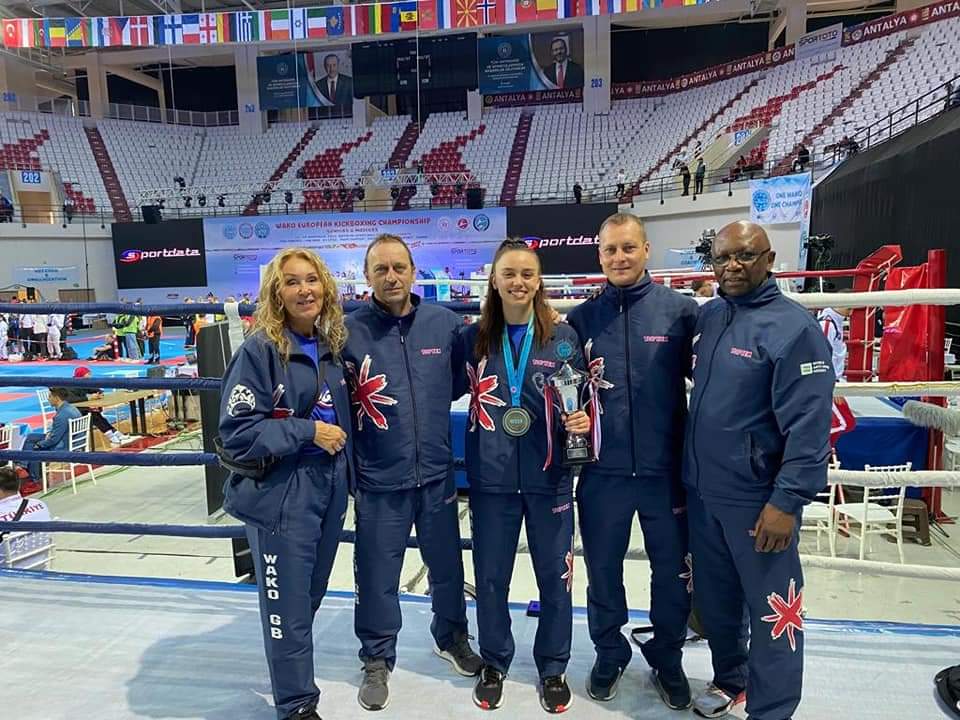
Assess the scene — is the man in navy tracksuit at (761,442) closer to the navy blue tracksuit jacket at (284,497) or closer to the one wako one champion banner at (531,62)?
the navy blue tracksuit jacket at (284,497)

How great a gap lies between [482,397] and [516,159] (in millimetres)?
22609

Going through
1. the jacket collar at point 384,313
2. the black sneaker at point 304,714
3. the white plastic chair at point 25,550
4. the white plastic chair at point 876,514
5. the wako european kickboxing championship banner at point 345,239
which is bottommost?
the white plastic chair at point 876,514

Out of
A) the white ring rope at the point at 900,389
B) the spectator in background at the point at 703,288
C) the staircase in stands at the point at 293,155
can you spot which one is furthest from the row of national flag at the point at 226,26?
the white ring rope at the point at 900,389

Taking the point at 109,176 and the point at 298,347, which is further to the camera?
the point at 109,176

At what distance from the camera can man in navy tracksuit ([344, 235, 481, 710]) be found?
1.88 meters

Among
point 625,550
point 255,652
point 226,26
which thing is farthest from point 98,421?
point 226,26

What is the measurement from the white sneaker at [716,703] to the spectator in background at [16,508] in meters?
3.45

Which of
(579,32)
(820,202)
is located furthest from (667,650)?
(579,32)

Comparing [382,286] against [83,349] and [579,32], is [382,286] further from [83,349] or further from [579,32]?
[579,32]

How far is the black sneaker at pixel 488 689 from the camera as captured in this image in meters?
1.84

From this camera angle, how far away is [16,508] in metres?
3.87

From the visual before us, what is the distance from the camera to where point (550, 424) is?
6.04ft

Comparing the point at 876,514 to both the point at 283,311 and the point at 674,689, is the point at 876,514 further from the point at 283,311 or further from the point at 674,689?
the point at 283,311

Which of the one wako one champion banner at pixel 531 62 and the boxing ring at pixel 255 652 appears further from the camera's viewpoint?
the one wako one champion banner at pixel 531 62
